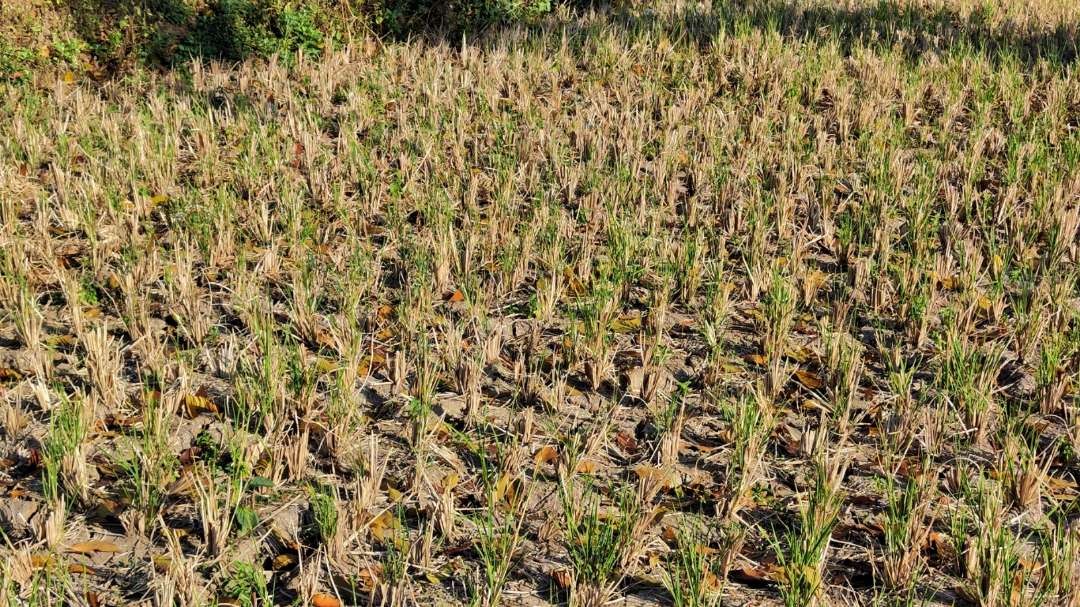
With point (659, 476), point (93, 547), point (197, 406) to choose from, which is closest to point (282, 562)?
point (93, 547)

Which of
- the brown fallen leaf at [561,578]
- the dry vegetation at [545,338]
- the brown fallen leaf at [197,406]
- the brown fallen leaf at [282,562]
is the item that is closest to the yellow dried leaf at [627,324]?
the dry vegetation at [545,338]

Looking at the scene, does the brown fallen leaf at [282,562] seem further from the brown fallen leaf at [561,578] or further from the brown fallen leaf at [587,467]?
the brown fallen leaf at [587,467]

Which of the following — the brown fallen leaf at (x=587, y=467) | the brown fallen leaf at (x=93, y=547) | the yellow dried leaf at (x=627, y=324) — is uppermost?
the yellow dried leaf at (x=627, y=324)

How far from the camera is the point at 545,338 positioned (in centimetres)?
452

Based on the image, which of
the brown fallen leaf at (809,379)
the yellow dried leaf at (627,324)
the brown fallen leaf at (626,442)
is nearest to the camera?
the brown fallen leaf at (626,442)

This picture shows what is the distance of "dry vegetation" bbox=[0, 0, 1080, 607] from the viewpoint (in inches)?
124

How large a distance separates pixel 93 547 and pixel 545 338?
6.76 ft

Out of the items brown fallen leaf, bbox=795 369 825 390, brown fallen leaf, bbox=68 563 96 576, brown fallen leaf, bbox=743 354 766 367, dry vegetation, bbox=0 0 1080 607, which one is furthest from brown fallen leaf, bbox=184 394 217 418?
brown fallen leaf, bbox=795 369 825 390

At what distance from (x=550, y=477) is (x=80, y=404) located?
1679 mm

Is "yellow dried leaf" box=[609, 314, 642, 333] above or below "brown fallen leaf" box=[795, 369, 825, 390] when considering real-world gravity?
above

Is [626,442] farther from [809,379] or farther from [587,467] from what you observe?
[809,379]

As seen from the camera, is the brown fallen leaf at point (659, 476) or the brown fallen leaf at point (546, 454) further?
the brown fallen leaf at point (546, 454)

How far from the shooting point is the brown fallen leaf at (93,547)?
317cm

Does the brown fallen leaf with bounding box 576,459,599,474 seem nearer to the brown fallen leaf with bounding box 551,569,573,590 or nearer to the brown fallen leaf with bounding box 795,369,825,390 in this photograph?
the brown fallen leaf with bounding box 551,569,573,590
